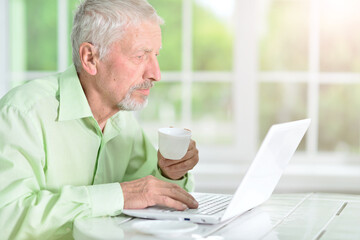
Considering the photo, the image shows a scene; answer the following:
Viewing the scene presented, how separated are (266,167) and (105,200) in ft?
1.41

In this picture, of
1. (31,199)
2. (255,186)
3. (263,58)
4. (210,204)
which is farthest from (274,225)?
(263,58)

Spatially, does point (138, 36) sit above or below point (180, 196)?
above

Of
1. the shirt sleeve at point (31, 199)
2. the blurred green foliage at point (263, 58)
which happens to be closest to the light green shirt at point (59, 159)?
the shirt sleeve at point (31, 199)

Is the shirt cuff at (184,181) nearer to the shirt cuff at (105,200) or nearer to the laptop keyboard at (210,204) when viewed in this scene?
the laptop keyboard at (210,204)

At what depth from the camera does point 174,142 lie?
1776 millimetres

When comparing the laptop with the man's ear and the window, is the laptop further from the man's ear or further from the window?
the window

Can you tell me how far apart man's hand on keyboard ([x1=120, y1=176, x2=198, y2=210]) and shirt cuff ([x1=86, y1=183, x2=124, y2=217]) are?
3 centimetres

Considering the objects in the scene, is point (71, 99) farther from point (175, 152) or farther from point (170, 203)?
point (170, 203)

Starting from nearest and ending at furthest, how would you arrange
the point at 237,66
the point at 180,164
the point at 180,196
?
the point at 180,196, the point at 180,164, the point at 237,66

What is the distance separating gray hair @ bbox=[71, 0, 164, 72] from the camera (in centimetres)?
190

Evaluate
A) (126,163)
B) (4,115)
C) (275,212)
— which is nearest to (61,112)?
(4,115)

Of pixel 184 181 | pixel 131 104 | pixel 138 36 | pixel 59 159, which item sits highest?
pixel 138 36

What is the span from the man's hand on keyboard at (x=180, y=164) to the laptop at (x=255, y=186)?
0.64 ft

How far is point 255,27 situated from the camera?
11.2 feet
